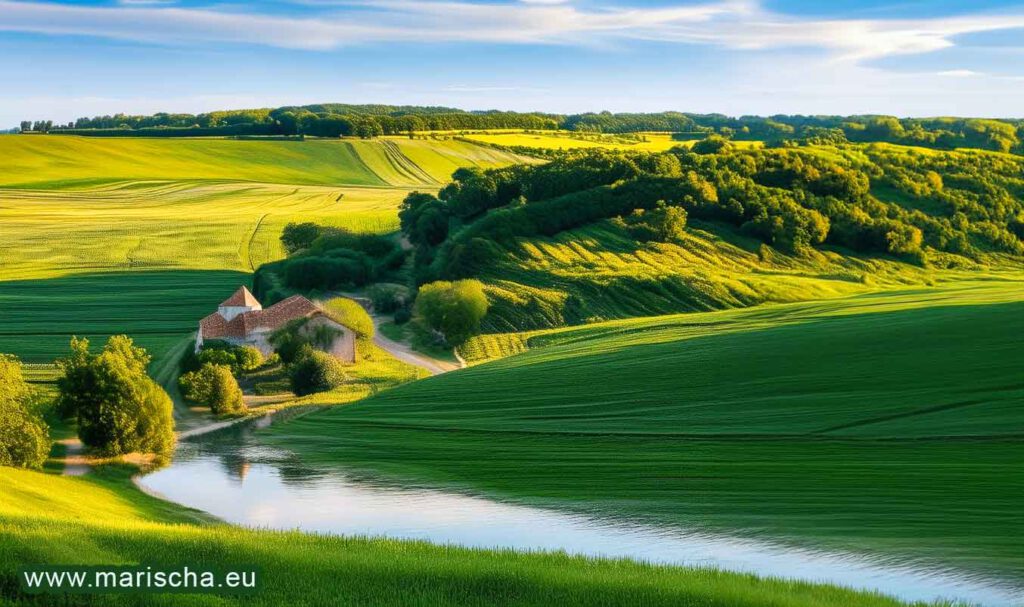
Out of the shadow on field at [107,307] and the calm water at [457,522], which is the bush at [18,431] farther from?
the shadow on field at [107,307]

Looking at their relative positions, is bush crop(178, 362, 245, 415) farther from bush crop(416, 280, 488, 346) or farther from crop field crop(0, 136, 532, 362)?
bush crop(416, 280, 488, 346)

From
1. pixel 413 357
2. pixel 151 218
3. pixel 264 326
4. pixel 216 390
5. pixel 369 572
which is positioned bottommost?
pixel 413 357

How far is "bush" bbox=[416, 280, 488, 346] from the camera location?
74562mm

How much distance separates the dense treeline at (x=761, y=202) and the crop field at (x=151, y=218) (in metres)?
21.4

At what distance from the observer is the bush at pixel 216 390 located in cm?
5531

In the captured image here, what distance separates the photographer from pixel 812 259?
94.9 meters

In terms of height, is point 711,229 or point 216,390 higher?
point 711,229

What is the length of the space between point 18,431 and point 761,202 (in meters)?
73.8

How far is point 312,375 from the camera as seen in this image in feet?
199

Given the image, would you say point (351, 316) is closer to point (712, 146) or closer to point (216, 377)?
point (216, 377)

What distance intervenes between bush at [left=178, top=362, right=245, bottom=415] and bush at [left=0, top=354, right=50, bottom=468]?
12.3 m

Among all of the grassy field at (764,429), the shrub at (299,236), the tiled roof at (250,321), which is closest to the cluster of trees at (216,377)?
the tiled roof at (250,321)

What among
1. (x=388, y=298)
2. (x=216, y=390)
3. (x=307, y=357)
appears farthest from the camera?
(x=388, y=298)

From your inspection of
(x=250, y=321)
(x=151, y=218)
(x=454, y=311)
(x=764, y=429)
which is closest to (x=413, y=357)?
(x=454, y=311)
